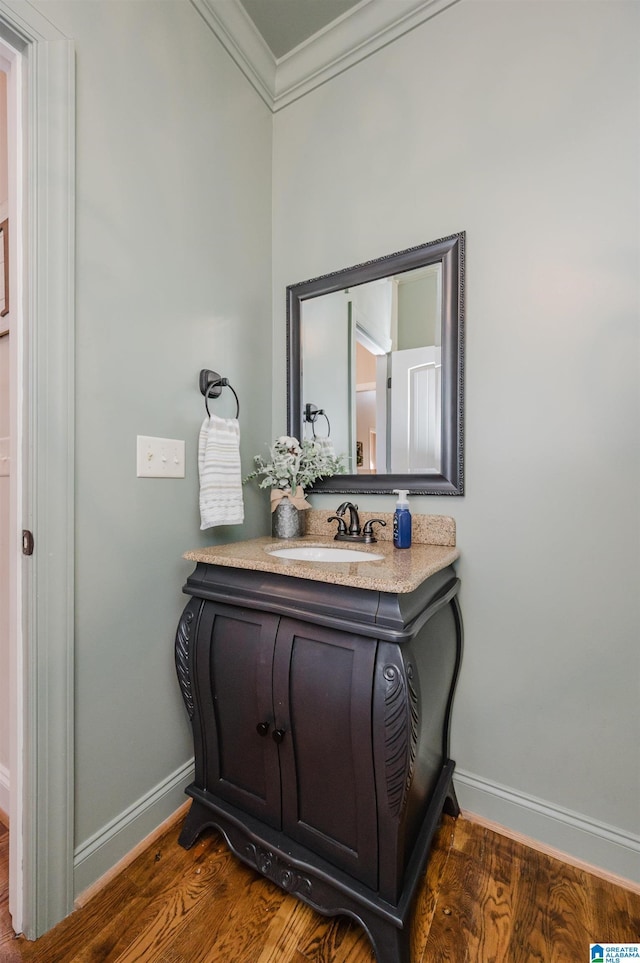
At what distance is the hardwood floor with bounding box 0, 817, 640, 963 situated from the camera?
91cm

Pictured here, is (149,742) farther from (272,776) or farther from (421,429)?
(421,429)

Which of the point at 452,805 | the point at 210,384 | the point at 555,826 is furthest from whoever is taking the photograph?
the point at 210,384

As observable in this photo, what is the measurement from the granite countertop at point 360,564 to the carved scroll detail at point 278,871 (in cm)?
73

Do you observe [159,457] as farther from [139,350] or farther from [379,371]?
[379,371]

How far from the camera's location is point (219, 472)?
1.39 m

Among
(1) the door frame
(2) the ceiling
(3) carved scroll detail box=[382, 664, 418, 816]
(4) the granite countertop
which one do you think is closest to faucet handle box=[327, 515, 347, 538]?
(4) the granite countertop

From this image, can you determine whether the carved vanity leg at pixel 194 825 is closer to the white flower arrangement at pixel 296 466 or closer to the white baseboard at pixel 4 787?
the white baseboard at pixel 4 787

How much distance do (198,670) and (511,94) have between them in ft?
6.59

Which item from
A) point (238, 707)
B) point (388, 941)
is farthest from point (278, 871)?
point (238, 707)

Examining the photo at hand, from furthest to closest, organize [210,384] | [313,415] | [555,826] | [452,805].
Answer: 1. [313,415]
2. [210,384]
3. [452,805]
4. [555,826]

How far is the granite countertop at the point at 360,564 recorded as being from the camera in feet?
2.92

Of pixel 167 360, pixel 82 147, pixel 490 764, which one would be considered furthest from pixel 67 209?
pixel 490 764

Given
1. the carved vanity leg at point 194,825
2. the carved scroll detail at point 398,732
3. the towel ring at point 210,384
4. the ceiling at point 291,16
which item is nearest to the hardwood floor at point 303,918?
the carved vanity leg at point 194,825

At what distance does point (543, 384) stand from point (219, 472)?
108 centimetres
